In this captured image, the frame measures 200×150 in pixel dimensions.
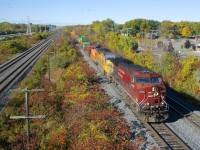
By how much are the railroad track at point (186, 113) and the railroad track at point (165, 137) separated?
2.46 m

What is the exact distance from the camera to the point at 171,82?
3691cm

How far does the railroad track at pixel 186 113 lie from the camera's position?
889 inches

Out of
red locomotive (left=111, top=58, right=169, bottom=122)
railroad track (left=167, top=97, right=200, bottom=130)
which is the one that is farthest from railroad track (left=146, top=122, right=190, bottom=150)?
railroad track (left=167, top=97, right=200, bottom=130)

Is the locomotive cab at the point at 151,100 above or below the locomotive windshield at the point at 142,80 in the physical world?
below

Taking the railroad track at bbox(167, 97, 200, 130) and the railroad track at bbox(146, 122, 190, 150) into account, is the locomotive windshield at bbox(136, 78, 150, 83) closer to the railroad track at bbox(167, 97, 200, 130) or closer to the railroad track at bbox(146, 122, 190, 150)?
the railroad track at bbox(146, 122, 190, 150)

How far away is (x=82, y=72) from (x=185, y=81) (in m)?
13.1

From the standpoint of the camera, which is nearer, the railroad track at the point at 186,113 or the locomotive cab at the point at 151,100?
the locomotive cab at the point at 151,100

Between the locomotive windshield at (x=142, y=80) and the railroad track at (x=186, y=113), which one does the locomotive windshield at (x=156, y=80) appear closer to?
the locomotive windshield at (x=142, y=80)

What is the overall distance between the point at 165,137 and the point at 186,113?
6181mm

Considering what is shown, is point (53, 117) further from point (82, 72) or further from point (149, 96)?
point (82, 72)

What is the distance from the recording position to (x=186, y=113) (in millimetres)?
24969

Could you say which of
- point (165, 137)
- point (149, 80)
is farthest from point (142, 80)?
point (165, 137)

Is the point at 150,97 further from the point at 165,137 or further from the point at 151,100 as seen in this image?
the point at 165,137

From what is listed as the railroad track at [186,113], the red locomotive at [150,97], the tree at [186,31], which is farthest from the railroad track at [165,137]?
the tree at [186,31]
